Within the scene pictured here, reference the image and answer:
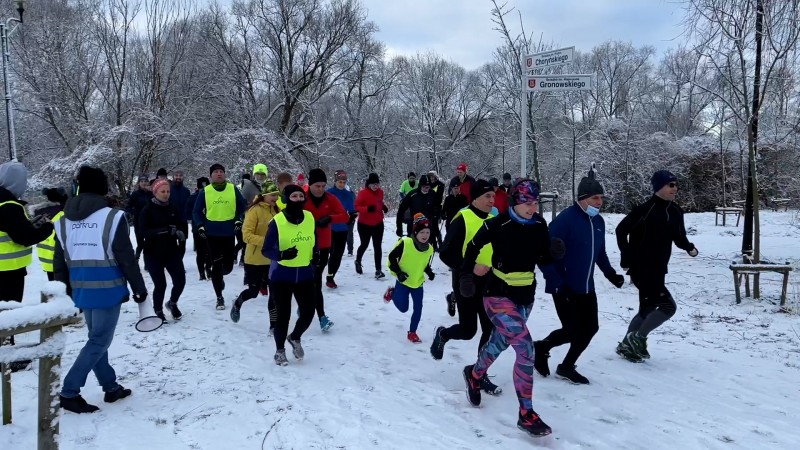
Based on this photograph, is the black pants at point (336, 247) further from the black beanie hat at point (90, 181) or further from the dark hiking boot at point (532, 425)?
the dark hiking boot at point (532, 425)

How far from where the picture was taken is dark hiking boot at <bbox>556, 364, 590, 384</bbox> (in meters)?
4.82

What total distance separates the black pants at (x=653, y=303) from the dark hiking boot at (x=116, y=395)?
505 cm

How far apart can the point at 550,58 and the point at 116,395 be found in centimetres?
775

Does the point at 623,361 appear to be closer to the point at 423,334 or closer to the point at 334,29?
the point at 423,334

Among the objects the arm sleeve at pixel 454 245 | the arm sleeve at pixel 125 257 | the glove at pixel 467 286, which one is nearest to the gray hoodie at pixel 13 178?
the arm sleeve at pixel 125 257

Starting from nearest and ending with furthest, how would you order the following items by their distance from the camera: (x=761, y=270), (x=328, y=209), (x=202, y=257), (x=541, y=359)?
(x=541, y=359) < (x=328, y=209) < (x=761, y=270) < (x=202, y=257)

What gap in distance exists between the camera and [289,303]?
5.21m

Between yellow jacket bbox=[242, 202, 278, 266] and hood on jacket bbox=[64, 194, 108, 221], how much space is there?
93.0 inches

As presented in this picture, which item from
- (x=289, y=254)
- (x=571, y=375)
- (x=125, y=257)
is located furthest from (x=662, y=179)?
(x=125, y=257)

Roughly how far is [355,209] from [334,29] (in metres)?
18.9

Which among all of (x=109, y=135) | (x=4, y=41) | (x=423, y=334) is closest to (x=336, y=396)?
(x=423, y=334)

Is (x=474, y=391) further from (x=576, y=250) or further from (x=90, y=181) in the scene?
(x=90, y=181)

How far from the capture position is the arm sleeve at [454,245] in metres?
4.46

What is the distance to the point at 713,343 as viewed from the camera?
6.13 metres
